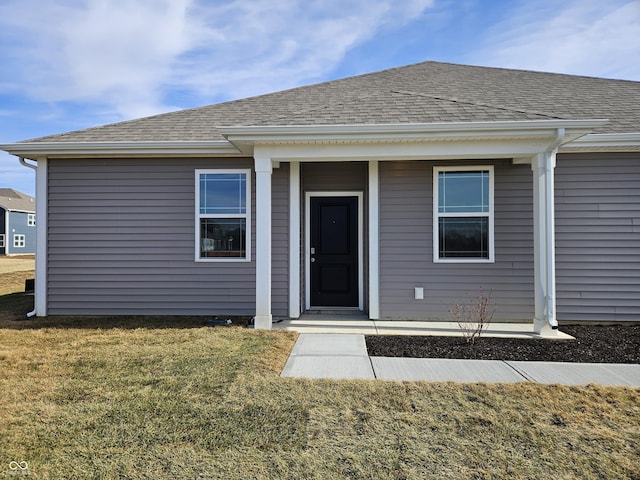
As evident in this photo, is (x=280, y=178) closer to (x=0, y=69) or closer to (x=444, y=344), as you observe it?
(x=444, y=344)

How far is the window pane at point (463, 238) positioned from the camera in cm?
605

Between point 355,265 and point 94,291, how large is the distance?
15.1 feet

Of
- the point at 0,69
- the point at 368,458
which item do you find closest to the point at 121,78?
the point at 0,69

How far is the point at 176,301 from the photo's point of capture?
632 cm

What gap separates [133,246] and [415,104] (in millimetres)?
5237

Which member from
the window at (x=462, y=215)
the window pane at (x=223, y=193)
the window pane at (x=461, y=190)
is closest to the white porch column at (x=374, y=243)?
the window at (x=462, y=215)

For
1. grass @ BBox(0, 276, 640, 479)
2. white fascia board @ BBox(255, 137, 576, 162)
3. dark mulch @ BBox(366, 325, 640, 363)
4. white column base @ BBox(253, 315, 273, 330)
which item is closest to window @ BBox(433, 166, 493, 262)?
white fascia board @ BBox(255, 137, 576, 162)

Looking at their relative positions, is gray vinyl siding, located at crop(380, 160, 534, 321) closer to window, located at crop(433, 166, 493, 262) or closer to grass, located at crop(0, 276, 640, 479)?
window, located at crop(433, 166, 493, 262)

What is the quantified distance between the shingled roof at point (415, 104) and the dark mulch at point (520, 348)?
2909mm

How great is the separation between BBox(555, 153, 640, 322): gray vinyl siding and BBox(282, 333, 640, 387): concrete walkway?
2333mm

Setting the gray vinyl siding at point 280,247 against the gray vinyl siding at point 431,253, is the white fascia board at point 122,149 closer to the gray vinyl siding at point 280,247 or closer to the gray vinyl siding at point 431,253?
the gray vinyl siding at point 280,247

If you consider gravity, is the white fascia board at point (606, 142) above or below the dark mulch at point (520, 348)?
above

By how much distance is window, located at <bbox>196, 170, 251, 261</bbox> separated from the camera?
629cm

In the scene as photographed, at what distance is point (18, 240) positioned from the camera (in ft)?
108
